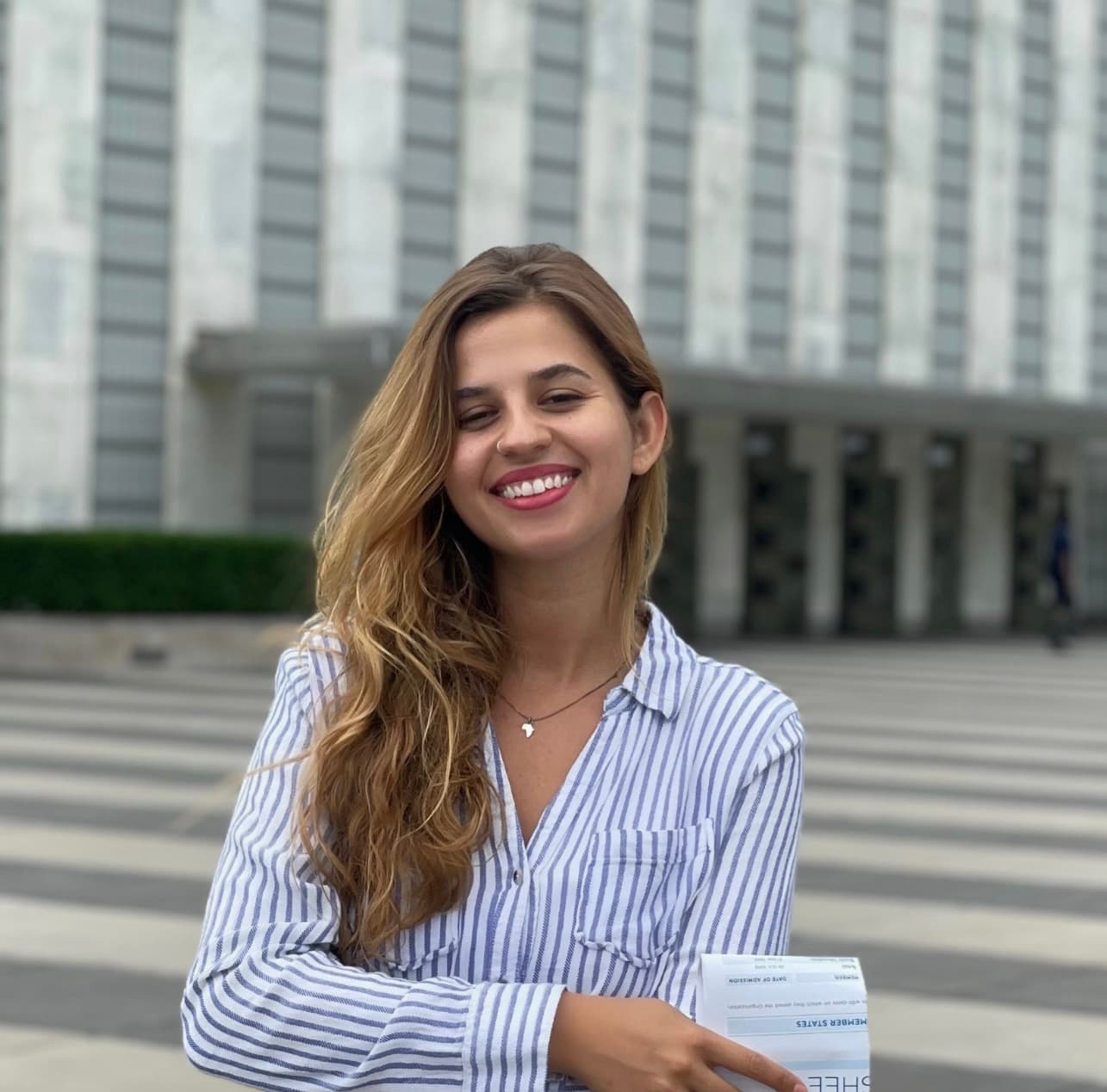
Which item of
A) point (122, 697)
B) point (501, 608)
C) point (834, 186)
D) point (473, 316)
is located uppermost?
point (834, 186)

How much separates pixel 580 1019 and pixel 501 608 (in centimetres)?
57

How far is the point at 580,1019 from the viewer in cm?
227

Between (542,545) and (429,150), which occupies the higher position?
(429,150)

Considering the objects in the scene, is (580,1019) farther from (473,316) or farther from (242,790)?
(473,316)

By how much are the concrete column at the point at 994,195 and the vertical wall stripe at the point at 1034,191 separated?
0.24 meters

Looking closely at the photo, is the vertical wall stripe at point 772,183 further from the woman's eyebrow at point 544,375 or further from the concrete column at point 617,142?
the woman's eyebrow at point 544,375

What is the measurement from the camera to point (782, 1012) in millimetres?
2221

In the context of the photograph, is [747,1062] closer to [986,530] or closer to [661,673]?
[661,673]

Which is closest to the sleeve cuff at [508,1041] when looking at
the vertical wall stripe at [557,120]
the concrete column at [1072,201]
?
the vertical wall stripe at [557,120]

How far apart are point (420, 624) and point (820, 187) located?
99.8ft

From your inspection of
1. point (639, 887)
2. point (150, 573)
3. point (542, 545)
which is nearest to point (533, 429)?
point (542, 545)

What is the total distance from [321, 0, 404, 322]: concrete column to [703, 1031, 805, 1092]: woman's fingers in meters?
24.5

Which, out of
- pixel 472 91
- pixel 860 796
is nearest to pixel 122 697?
pixel 860 796

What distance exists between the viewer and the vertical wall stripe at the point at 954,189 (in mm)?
34156
